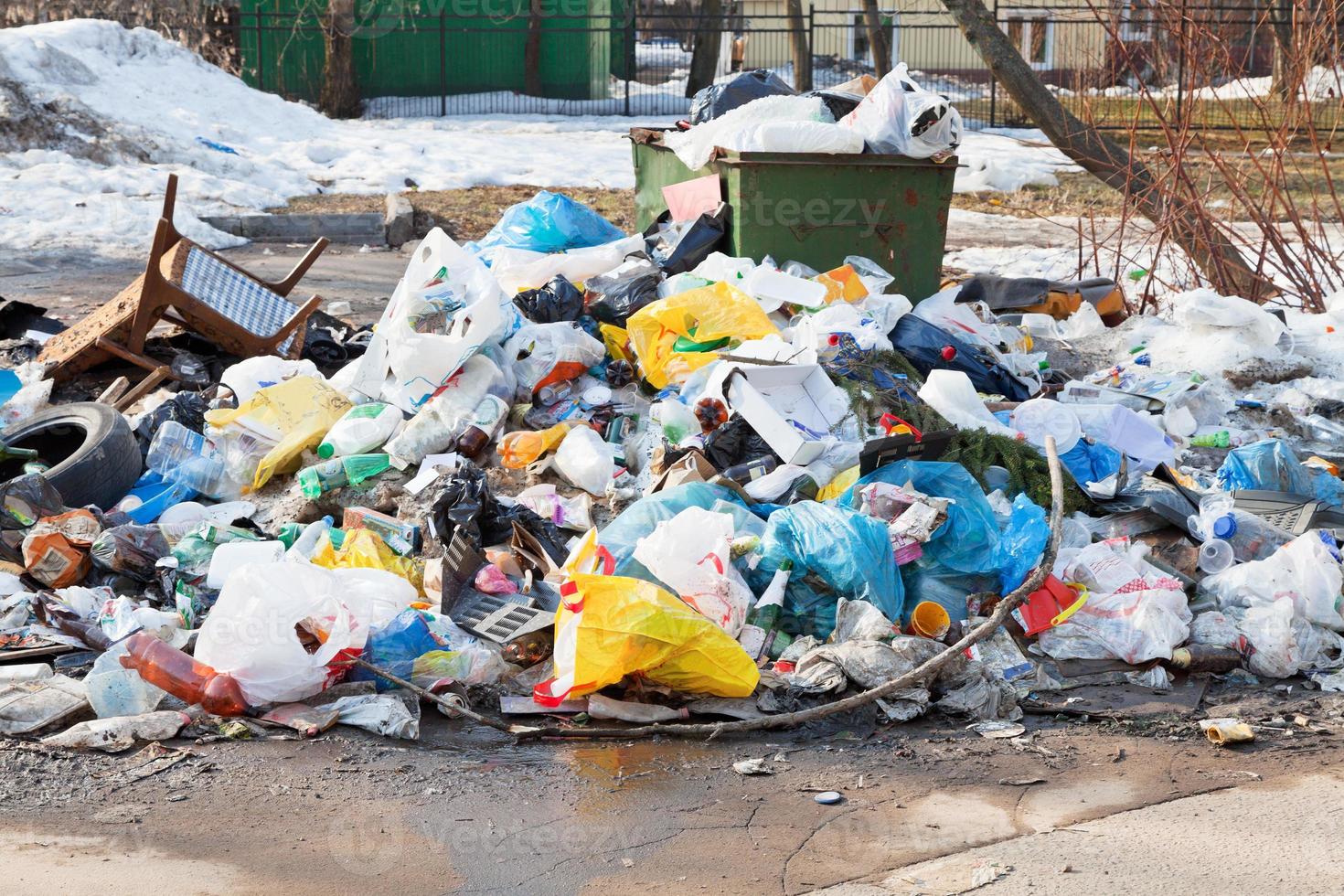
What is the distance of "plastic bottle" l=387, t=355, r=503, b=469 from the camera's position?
5082 mm

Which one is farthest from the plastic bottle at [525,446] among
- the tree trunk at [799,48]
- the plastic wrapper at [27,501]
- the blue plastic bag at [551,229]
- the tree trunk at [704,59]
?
the tree trunk at [704,59]

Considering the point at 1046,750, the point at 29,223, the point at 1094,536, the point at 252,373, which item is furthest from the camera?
the point at 29,223

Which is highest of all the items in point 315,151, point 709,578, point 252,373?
point 315,151

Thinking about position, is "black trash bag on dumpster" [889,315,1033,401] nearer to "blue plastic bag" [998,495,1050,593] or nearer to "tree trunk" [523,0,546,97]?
"blue plastic bag" [998,495,1050,593]

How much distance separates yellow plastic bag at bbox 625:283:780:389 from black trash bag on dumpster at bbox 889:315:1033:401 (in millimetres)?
689

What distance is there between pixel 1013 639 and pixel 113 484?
11.2ft

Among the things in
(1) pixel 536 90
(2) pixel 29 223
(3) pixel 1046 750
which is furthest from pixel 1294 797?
(1) pixel 536 90

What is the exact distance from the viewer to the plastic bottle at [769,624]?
4008 mm

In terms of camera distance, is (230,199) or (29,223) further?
(230,199)

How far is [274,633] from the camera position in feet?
11.7

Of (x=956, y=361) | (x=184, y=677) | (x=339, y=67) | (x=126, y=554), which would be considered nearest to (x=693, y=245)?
(x=956, y=361)

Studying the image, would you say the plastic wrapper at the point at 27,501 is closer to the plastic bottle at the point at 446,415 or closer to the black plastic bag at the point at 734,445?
the plastic bottle at the point at 446,415

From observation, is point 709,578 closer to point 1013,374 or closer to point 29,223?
point 1013,374

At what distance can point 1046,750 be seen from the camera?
352 cm
